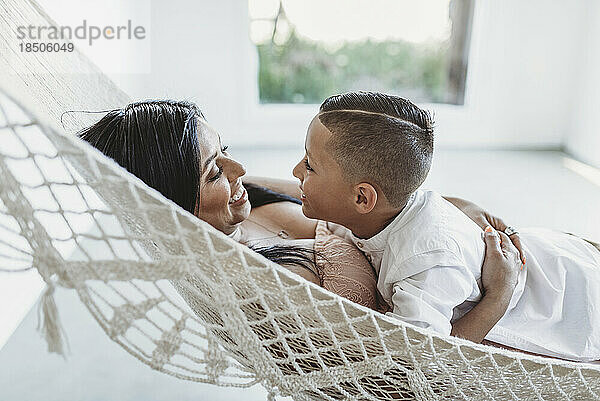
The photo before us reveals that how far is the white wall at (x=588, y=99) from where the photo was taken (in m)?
3.63

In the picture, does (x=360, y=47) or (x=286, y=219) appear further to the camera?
(x=360, y=47)

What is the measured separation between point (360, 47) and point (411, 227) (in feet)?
9.30

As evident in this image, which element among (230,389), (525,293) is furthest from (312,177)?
(230,389)

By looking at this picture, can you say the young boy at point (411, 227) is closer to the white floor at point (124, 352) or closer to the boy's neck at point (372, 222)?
the boy's neck at point (372, 222)

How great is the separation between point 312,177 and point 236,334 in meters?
0.44

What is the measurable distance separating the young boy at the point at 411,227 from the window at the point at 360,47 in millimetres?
2565

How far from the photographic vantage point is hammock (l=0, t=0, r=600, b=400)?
3.00 feet

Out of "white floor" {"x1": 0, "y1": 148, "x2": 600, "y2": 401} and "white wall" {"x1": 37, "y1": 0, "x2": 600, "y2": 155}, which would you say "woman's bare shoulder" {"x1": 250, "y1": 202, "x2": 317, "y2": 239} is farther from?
"white wall" {"x1": 37, "y1": 0, "x2": 600, "y2": 155}

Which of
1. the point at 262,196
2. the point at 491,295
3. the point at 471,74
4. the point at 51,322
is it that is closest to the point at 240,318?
the point at 51,322

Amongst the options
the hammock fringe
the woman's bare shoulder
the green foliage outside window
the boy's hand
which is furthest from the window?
the hammock fringe

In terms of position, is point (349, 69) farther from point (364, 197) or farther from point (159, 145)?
point (159, 145)

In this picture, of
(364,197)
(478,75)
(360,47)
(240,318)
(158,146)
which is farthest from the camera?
(360,47)

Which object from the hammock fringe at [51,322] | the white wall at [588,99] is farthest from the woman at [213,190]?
the white wall at [588,99]

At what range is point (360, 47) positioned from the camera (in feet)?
13.0
